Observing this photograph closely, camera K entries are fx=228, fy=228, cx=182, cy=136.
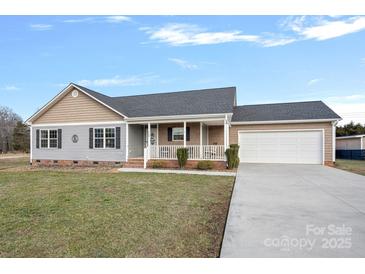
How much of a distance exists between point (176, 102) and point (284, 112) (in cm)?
764

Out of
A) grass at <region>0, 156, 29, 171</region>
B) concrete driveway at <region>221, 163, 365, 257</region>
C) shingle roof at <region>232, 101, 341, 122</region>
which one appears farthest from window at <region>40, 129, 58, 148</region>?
concrete driveway at <region>221, 163, 365, 257</region>

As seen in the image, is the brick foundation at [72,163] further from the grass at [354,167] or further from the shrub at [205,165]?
the grass at [354,167]

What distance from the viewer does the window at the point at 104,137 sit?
14336mm

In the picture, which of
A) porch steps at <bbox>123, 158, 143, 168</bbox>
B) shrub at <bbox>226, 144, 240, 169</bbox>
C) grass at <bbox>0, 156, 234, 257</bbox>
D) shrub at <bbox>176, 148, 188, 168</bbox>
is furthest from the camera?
porch steps at <bbox>123, 158, 143, 168</bbox>

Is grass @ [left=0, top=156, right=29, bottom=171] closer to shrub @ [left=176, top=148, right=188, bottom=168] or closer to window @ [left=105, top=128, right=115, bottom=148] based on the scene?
window @ [left=105, top=128, right=115, bottom=148]

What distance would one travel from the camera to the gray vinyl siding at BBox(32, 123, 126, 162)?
46.2ft

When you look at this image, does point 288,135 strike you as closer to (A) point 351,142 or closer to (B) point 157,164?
(B) point 157,164

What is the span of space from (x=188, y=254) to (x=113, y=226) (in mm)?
1671

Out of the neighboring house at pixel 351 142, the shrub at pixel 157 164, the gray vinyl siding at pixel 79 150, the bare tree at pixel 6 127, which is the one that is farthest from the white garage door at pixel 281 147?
the bare tree at pixel 6 127

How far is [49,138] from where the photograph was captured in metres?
15.5

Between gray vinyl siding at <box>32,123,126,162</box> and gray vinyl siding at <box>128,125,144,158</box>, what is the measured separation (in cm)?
47
